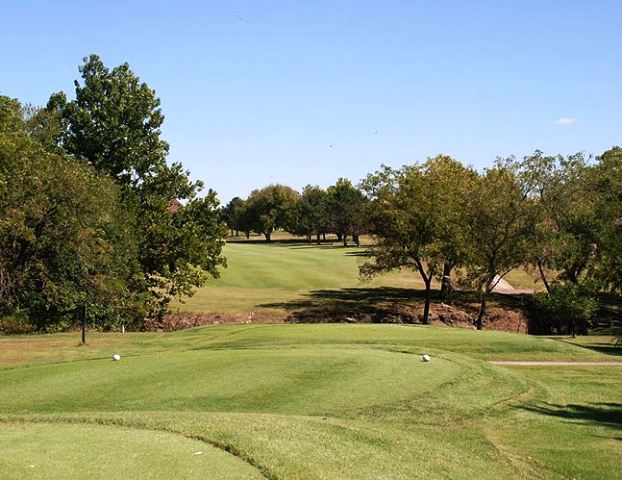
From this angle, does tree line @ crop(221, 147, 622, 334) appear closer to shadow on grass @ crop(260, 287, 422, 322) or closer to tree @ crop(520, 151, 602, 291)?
tree @ crop(520, 151, 602, 291)

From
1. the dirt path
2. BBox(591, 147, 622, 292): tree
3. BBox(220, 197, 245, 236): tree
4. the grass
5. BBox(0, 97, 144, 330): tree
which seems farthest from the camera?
BBox(220, 197, 245, 236): tree

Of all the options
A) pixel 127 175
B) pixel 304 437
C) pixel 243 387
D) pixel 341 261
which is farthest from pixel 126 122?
pixel 341 261

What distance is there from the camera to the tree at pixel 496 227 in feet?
130

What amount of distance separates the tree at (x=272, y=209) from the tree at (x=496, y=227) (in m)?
92.6

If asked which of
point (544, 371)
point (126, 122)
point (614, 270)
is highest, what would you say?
point (126, 122)

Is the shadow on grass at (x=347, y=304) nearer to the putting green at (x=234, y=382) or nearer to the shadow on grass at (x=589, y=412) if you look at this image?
the putting green at (x=234, y=382)

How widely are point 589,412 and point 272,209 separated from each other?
126m

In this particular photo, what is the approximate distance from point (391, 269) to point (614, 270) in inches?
655

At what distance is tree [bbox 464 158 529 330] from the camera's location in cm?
3969

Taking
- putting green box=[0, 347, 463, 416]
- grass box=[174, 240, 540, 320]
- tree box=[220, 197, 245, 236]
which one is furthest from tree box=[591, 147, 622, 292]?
tree box=[220, 197, 245, 236]

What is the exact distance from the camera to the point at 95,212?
99.6 ft

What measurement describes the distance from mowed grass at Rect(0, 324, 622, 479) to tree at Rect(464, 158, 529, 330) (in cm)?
1743

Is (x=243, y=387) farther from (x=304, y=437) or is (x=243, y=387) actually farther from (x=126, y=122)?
(x=126, y=122)

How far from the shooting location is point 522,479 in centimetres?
952
